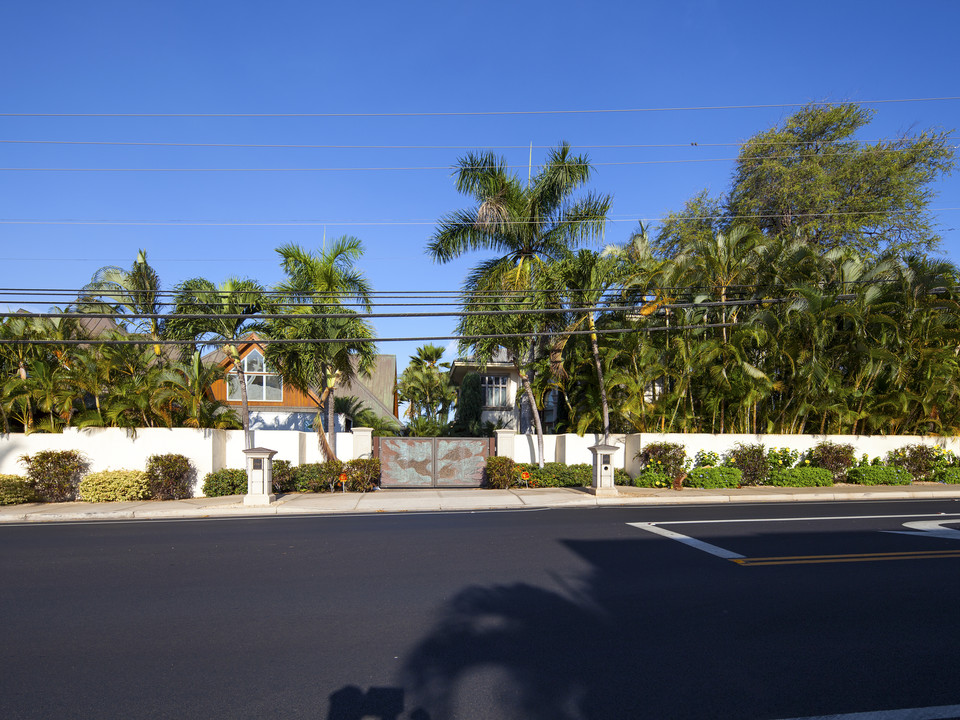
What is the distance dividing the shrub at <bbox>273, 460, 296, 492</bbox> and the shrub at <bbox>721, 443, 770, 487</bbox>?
12.8 metres

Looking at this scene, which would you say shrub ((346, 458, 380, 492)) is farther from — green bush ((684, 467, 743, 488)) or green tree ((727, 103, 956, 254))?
green tree ((727, 103, 956, 254))

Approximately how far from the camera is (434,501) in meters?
15.5

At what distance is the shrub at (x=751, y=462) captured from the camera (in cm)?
1830

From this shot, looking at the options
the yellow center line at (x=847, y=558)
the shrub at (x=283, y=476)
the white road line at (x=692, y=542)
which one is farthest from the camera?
the shrub at (x=283, y=476)

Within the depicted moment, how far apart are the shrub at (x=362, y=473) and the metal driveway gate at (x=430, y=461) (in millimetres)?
810

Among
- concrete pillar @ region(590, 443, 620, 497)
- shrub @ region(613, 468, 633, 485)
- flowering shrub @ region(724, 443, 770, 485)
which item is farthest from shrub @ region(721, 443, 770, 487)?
concrete pillar @ region(590, 443, 620, 497)

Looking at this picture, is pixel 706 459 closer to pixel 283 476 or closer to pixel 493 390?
pixel 283 476

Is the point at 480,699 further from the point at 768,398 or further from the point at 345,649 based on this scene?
the point at 768,398

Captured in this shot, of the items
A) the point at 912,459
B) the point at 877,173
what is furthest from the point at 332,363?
the point at 877,173

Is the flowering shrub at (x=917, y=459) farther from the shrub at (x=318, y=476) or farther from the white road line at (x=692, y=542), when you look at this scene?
the shrub at (x=318, y=476)

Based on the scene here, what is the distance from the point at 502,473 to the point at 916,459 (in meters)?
12.9

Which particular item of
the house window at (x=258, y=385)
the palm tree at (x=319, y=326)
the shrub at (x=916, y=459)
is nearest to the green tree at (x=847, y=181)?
the shrub at (x=916, y=459)

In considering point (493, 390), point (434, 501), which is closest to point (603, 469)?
point (434, 501)

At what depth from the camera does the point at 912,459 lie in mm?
19141
